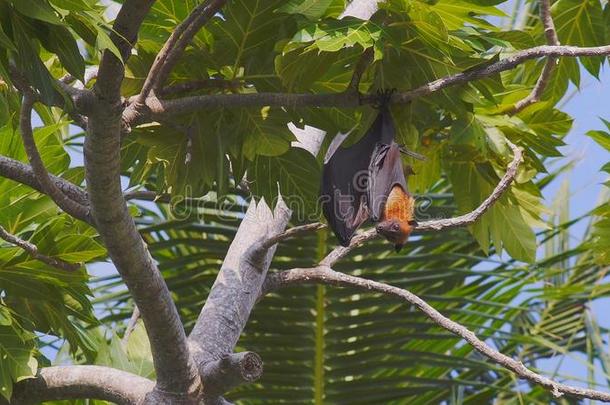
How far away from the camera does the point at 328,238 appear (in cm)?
629

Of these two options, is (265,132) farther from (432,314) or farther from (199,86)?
(432,314)

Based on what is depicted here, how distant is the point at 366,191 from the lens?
4.70 m

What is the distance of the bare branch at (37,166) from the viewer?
3109mm

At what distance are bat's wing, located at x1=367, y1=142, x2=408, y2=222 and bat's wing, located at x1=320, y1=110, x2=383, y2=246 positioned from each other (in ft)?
0.13

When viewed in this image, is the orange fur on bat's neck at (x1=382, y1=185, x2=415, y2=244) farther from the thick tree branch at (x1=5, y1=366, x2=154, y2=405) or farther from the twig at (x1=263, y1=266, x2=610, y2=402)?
the thick tree branch at (x1=5, y1=366, x2=154, y2=405)

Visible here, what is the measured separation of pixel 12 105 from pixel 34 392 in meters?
1.06

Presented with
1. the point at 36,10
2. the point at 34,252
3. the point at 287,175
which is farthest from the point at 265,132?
the point at 36,10

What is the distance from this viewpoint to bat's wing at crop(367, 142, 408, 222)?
165 inches

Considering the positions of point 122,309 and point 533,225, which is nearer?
point 533,225

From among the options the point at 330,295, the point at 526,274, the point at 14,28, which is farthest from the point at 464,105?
the point at 526,274

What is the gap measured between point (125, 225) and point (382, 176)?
4.91ft

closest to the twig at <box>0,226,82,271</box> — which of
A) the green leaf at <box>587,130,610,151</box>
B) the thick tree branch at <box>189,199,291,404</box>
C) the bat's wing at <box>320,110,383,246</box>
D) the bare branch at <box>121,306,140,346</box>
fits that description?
the thick tree branch at <box>189,199,291,404</box>

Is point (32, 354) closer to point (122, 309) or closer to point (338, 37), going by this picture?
point (338, 37)

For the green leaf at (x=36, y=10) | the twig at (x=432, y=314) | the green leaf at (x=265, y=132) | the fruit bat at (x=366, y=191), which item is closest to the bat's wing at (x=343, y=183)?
the fruit bat at (x=366, y=191)
